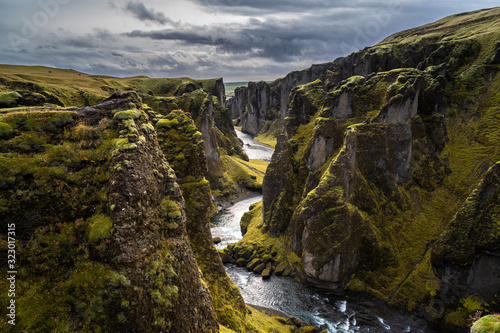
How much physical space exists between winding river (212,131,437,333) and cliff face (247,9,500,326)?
217cm

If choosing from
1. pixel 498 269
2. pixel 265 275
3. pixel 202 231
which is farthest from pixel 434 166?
pixel 202 231

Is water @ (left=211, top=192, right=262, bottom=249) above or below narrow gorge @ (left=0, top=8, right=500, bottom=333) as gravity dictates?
below

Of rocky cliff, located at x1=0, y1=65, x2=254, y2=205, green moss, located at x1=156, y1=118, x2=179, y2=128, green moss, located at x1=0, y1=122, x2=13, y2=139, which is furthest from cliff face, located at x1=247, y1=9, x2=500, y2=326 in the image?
rocky cliff, located at x1=0, y1=65, x2=254, y2=205

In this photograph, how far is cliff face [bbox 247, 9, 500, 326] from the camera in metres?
40.6

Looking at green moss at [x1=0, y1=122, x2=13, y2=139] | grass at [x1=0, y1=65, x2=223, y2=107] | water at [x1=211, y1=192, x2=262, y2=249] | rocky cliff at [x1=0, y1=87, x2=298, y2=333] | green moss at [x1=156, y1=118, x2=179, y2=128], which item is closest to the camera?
rocky cliff at [x1=0, y1=87, x2=298, y2=333]

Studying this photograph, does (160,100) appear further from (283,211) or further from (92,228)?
(92,228)

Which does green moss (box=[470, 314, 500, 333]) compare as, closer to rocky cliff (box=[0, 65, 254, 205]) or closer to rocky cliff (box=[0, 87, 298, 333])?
rocky cliff (box=[0, 87, 298, 333])

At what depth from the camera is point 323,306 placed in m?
46.4

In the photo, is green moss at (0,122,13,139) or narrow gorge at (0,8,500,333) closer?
narrow gorge at (0,8,500,333)

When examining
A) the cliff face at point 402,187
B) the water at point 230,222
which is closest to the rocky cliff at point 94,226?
the cliff face at point 402,187

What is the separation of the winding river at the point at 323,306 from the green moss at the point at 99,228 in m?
39.1

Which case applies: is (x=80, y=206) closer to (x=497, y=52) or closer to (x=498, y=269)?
(x=498, y=269)

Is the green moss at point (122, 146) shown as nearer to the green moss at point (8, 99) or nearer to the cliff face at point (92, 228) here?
the cliff face at point (92, 228)

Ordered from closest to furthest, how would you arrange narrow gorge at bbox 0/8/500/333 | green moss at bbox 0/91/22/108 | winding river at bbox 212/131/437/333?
1. narrow gorge at bbox 0/8/500/333
2. green moss at bbox 0/91/22/108
3. winding river at bbox 212/131/437/333
